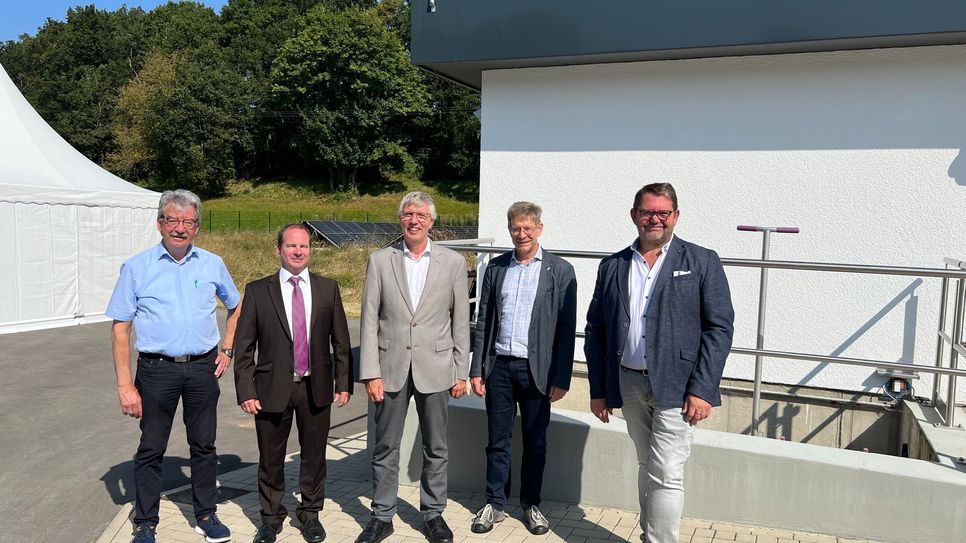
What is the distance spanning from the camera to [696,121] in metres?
7.21

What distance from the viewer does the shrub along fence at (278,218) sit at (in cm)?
3925

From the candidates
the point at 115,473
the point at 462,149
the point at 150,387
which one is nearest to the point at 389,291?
the point at 150,387

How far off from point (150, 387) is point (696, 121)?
17.9ft

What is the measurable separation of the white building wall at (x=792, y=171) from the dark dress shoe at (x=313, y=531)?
407 cm

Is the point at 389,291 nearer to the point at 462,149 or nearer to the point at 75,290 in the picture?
the point at 75,290

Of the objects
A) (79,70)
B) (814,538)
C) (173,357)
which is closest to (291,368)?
(173,357)

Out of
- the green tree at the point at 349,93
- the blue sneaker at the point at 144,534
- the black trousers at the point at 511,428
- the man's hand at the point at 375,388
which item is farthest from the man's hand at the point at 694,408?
the green tree at the point at 349,93

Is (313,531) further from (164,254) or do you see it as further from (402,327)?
(164,254)

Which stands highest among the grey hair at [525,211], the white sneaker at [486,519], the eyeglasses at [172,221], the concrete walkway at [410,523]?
the grey hair at [525,211]

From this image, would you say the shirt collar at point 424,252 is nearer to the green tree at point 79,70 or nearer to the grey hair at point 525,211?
the grey hair at point 525,211

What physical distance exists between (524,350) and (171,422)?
1.97 metres

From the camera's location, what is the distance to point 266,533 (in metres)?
4.07

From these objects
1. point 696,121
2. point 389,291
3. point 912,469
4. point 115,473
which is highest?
point 696,121

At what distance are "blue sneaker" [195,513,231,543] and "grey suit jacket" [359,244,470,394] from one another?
119cm
